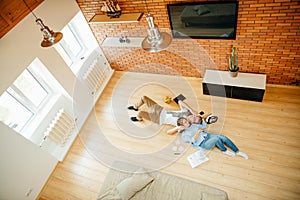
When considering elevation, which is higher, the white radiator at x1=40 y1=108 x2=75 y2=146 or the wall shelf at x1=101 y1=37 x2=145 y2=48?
the wall shelf at x1=101 y1=37 x2=145 y2=48

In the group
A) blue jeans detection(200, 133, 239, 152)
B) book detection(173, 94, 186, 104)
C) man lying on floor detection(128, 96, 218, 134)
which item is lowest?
blue jeans detection(200, 133, 239, 152)

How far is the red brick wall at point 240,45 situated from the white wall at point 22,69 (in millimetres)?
766

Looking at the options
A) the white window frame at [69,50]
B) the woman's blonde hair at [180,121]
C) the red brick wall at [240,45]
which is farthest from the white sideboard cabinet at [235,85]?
the white window frame at [69,50]

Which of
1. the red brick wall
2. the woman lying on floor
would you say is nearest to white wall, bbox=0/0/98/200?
the red brick wall

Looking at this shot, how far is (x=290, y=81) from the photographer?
3922 millimetres

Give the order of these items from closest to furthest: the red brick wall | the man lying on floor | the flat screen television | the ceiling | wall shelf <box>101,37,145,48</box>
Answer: the ceiling < the red brick wall < the flat screen television < the man lying on floor < wall shelf <box>101,37,145,48</box>

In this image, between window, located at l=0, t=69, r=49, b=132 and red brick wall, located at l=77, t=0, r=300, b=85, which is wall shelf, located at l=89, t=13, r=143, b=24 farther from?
window, located at l=0, t=69, r=49, b=132

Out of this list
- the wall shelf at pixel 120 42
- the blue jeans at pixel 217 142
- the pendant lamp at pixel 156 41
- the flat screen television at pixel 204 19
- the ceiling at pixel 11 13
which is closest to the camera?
the pendant lamp at pixel 156 41

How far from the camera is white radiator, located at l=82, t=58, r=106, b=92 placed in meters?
4.76

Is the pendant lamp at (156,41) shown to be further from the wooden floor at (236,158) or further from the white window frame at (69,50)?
the white window frame at (69,50)

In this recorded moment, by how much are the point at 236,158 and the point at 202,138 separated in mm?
603

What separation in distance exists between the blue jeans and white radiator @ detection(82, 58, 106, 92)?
2.70m

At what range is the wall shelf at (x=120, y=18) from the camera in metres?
3.82

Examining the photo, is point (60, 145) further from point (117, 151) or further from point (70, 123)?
point (117, 151)
